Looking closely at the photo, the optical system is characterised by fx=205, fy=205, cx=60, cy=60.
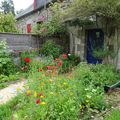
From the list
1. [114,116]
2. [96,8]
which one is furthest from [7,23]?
[114,116]

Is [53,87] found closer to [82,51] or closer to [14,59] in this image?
[14,59]

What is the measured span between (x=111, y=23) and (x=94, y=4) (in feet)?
4.08

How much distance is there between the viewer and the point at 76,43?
32.9 ft

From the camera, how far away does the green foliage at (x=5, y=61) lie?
794 cm

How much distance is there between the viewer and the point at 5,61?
26.2ft

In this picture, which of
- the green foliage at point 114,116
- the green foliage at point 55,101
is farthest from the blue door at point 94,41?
the green foliage at point 114,116

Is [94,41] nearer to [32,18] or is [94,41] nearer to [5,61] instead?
[5,61]

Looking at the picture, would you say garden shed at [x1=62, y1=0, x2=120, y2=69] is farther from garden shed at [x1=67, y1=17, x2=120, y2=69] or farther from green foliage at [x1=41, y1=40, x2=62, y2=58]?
green foliage at [x1=41, y1=40, x2=62, y2=58]

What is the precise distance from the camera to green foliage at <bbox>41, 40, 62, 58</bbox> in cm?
942

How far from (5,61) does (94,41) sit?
156 inches


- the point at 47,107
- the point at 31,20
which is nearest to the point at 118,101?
the point at 47,107

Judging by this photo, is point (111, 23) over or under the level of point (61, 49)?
over

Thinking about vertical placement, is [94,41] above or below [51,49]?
above

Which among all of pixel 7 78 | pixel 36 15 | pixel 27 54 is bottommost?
pixel 7 78
